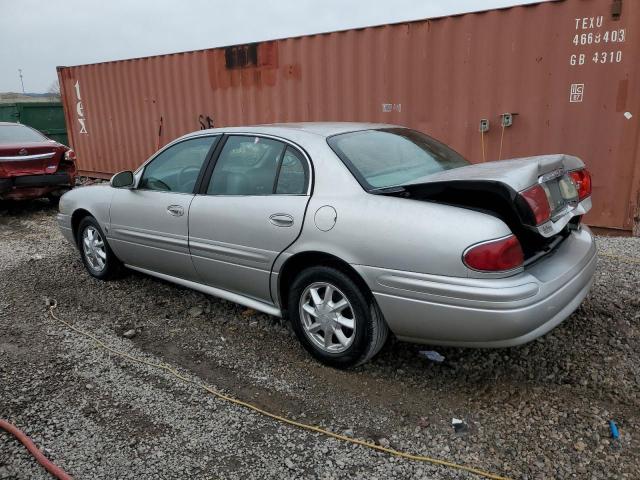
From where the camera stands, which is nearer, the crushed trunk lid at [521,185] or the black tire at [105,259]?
the crushed trunk lid at [521,185]

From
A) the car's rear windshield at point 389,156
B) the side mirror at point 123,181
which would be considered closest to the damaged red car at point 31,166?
the side mirror at point 123,181

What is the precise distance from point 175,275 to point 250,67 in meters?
5.29

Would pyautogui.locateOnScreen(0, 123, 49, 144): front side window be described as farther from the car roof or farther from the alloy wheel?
the alloy wheel

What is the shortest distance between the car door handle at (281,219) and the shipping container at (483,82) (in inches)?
163

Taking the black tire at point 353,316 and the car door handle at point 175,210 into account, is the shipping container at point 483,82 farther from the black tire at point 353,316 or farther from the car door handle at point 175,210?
the black tire at point 353,316

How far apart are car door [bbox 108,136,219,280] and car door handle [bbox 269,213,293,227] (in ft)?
2.88

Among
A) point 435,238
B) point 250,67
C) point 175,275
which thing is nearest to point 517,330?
point 435,238

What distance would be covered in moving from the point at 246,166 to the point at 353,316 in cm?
133

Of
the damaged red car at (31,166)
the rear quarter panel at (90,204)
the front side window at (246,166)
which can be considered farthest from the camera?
the damaged red car at (31,166)

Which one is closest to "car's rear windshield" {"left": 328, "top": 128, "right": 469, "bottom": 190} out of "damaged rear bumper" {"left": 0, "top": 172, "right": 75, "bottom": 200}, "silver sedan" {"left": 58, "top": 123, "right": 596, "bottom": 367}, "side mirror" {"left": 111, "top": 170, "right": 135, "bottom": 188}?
"silver sedan" {"left": 58, "top": 123, "right": 596, "bottom": 367}

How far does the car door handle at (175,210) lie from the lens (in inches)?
150

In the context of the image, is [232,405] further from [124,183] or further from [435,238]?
[124,183]

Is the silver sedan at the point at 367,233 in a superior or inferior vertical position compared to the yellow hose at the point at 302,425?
superior

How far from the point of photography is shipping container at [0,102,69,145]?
14406mm
